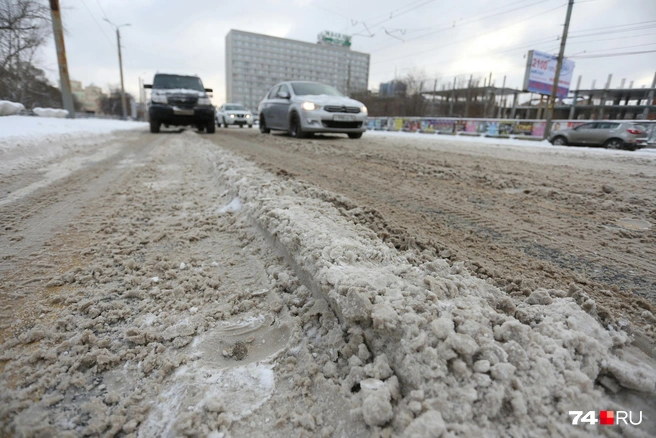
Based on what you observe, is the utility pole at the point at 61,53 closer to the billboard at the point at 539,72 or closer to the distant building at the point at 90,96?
the billboard at the point at 539,72

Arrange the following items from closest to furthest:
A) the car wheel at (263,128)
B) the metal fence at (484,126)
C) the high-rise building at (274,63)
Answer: the car wheel at (263,128) → the metal fence at (484,126) → the high-rise building at (274,63)

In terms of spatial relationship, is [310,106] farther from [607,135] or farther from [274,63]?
[274,63]

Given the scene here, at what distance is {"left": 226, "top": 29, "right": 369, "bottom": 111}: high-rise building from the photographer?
9575cm

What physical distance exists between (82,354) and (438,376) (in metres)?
1.37

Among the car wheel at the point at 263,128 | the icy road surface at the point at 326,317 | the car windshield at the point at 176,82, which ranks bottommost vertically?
the icy road surface at the point at 326,317

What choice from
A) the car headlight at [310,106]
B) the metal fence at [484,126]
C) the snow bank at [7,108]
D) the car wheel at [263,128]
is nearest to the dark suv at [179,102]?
the car wheel at [263,128]

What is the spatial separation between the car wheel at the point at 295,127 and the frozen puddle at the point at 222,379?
789 cm

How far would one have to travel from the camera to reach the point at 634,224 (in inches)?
101

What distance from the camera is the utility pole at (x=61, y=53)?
14127 mm

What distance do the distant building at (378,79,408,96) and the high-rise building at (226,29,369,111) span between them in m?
45.2

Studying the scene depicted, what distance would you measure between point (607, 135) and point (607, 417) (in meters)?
17.7

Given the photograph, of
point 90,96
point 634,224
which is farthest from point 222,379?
point 90,96

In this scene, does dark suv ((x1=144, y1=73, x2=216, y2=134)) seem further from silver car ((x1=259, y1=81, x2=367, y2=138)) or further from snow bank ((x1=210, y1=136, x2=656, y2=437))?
snow bank ((x1=210, y1=136, x2=656, y2=437))

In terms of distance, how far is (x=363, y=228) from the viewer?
224 cm
